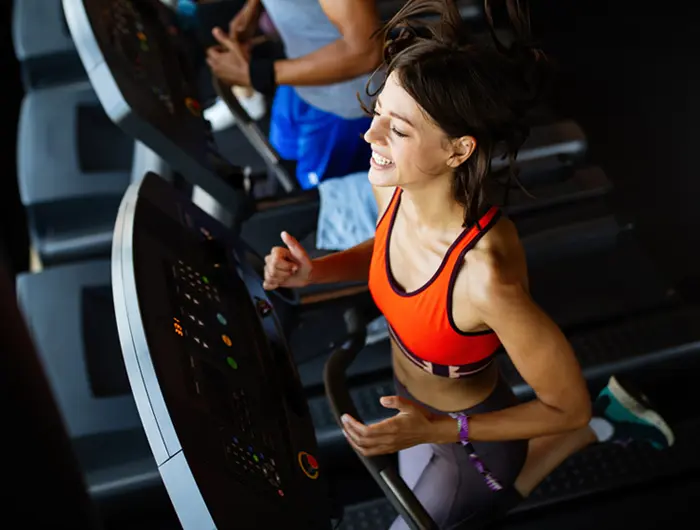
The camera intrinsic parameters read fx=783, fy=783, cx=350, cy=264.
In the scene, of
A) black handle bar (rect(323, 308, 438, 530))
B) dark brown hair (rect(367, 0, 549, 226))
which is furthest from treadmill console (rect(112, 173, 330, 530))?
dark brown hair (rect(367, 0, 549, 226))

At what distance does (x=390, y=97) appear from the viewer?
1.13 metres

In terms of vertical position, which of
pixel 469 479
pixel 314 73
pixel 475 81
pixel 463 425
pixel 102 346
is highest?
pixel 475 81

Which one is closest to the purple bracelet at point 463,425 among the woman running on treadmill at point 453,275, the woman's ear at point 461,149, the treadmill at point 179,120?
the woman running on treadmill at point 453,275

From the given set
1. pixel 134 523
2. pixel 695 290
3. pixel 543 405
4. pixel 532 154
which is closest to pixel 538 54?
pixel 543 405

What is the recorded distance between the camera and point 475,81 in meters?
1.08

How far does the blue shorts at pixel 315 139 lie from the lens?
196cm

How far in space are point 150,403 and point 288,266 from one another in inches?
19.1

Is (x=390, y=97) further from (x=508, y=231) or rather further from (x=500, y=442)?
(x=500, y=442)

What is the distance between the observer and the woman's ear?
111 centimetres

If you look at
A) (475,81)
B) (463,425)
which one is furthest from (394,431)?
(475,81)

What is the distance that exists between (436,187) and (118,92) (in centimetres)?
67

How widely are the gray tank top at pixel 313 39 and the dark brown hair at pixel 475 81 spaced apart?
55 cm

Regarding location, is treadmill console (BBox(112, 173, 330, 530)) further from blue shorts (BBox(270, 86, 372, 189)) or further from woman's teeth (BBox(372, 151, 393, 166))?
blue shorts (BBox(270, 86, 372, 189))

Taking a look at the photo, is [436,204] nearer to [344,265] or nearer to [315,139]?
[344,265]
